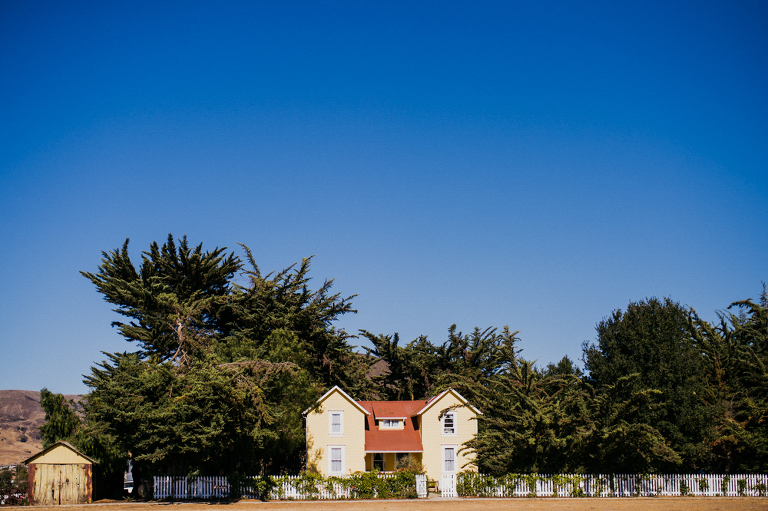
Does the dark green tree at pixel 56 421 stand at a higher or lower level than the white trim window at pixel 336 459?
higher

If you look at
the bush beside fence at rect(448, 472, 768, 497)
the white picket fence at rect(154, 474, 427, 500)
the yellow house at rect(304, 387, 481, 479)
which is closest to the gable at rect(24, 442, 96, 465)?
the white picket fence at rect(154, 474, 427, 500)

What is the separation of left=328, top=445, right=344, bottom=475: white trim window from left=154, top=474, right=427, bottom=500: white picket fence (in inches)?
304

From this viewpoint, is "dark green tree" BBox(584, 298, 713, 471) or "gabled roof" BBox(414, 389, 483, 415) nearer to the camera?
"dark green tree" BBox(584, 298, 713, 471)

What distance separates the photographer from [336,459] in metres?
44.7

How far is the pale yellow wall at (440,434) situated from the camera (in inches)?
1795

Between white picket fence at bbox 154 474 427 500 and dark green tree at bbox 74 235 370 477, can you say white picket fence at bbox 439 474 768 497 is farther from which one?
dark green tree at bbox 74 235 370 477

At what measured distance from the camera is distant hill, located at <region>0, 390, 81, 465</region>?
112 meters

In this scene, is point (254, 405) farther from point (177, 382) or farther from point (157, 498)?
point (157, 498)

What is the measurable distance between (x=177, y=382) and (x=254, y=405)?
4.42 m

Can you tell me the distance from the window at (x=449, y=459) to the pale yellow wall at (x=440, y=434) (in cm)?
24

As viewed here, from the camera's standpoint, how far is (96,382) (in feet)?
136

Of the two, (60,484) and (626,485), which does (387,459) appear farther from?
(60,484)

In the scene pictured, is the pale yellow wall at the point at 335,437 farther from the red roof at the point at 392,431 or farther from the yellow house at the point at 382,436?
the red roof at the point at 392,431

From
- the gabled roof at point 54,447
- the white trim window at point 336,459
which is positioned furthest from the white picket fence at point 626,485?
the gabled roof at point 54,447
